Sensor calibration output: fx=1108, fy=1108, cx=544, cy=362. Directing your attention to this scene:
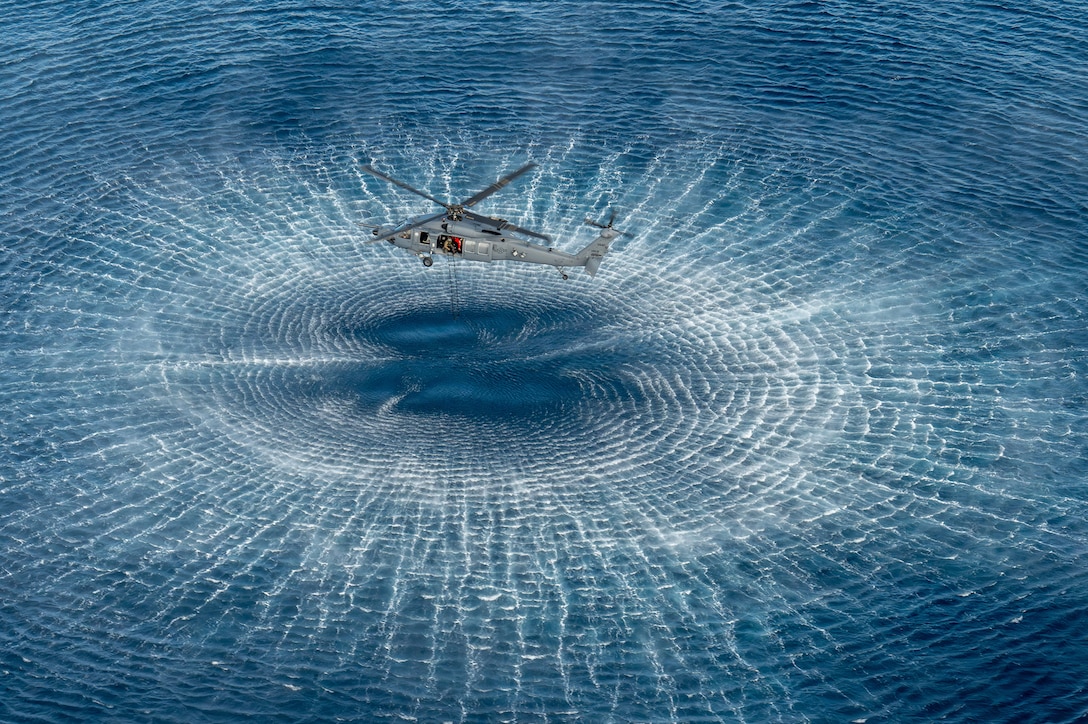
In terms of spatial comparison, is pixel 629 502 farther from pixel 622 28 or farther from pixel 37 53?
pixel 37 53

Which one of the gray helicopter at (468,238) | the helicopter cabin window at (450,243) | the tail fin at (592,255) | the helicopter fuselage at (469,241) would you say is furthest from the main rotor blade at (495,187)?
the tail fin at (592,255)

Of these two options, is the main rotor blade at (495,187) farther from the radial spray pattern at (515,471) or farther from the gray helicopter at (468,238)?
the radial spray pattern at (515,471)

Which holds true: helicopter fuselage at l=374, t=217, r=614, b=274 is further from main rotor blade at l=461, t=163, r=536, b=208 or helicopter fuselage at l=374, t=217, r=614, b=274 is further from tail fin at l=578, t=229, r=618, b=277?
main rotor blade at l=461, t=163, r=536, b=208

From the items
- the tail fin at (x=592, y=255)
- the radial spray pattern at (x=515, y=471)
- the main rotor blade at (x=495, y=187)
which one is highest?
the main rotor blade at (x=495, y=187)

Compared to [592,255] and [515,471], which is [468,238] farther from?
[515,471]

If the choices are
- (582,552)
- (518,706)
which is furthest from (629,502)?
(518,706)

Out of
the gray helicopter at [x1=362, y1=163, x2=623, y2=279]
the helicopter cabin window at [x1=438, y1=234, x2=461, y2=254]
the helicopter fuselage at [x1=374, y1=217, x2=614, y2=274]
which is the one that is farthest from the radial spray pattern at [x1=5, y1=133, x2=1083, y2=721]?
the helicopter cabin window at [x1=438, y1=234, x2=461, y2=254]

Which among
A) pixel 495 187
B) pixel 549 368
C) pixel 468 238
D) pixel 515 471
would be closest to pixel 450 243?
pixel 468 238

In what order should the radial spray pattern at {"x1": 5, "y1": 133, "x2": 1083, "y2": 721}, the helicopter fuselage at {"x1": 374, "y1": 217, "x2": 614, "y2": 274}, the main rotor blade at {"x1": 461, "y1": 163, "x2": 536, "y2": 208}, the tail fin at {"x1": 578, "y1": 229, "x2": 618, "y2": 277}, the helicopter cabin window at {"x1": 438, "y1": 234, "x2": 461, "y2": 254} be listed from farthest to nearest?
the tail fin at {"x1": 578, "y1": 229, "x2": 618, "y2": 277}
the helicopter cabin window at {"x1": 438, "y1": 234, "x2": 461, "y2": 254}
the helicopter fuselage at {"x1": 374, "y1": 217, "x2": 614, "y2": 274}
the main rotor blade at {"x1": 461, "y1": 163, "x2": 536, "y2": 208}
the radial spray pattern at {"x1": 5, "y1": 133, "x2": 1083, "y2": 721}
